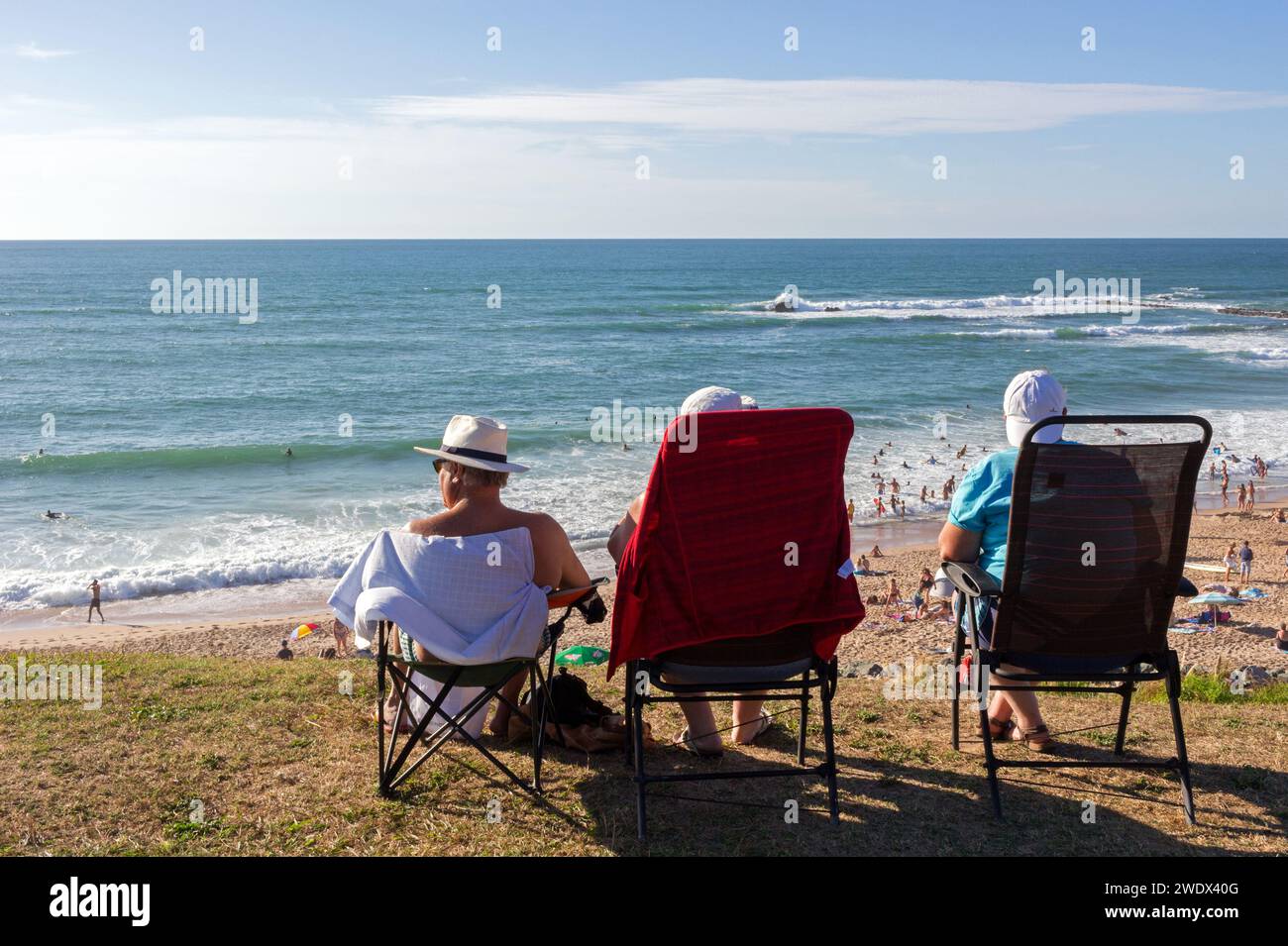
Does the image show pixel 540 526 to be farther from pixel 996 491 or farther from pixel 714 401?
pixel 996 491

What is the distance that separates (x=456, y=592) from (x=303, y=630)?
34.7 ft

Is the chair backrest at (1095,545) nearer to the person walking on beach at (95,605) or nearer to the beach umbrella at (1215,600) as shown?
the beach umbrella at (1215,600)

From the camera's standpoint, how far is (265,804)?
13.1ft

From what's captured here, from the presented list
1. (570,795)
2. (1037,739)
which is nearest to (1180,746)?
(1037,739)

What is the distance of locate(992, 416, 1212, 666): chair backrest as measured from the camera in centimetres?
376

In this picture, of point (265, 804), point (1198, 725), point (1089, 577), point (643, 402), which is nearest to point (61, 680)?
point (265, 804)

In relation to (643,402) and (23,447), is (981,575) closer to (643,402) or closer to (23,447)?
(23,447)

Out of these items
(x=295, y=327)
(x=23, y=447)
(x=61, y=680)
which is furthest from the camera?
(x=295, y=327)

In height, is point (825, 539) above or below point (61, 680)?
above

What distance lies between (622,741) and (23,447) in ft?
90.0

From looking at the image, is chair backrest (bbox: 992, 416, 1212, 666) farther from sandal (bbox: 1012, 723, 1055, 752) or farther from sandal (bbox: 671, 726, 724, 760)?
sandal (bbox: 671, 726, 724, 760)

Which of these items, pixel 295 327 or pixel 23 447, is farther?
pixel 295 327

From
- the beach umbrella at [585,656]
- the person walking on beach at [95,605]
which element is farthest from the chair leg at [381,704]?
the person walking on beach at [95,605]

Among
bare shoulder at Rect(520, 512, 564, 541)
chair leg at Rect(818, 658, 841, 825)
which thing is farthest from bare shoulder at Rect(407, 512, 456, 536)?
chair leg at Rect(818, 658, 841, 825)
